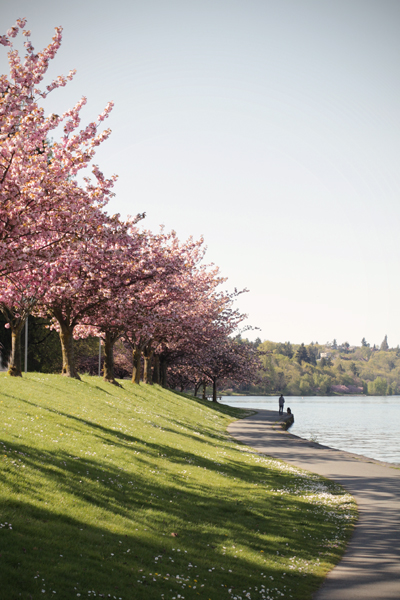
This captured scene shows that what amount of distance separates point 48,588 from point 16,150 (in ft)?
32.9

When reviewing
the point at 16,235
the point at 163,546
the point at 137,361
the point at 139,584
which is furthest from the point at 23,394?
the point at 137,361

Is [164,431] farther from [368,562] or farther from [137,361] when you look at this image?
[137,361]

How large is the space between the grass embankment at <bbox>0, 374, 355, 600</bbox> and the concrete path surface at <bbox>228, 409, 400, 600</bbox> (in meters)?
0.41

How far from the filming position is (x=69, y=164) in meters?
15.2

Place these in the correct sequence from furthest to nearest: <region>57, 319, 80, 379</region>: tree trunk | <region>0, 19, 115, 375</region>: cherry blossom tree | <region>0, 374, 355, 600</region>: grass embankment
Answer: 1. <region>57, 319, 80, 379</region>: tree trunk
2. <region>0, 19, 115, 375</region>: cherry blossom tree
3. <region>0, 374, 355, 600</region>: grass embankment

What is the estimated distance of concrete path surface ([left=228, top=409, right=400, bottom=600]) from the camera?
8.24 meters

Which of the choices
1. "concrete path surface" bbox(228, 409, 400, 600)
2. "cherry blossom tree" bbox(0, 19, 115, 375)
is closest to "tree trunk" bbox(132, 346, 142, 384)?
"concrete path surface" bbox(228, 409, 400, 600)

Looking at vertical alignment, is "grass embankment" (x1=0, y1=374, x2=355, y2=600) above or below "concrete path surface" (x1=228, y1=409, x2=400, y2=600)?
above

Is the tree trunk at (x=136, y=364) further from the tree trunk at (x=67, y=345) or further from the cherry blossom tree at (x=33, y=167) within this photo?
the cherry blossom tree at (x=33, y=167)

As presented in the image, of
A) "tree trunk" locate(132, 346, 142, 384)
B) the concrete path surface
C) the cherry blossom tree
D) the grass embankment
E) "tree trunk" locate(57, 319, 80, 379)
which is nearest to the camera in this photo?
the grass embankment

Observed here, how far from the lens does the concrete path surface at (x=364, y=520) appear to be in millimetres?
8242

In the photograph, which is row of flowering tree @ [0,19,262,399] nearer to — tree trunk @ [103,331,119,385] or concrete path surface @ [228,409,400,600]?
tree trunk @ [103,331,119,385]

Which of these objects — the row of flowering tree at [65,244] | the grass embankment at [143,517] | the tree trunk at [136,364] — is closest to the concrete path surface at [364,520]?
the grass embankment at [143,517]

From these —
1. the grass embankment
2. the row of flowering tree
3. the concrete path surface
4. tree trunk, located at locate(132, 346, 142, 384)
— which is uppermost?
the row of flowering tree
